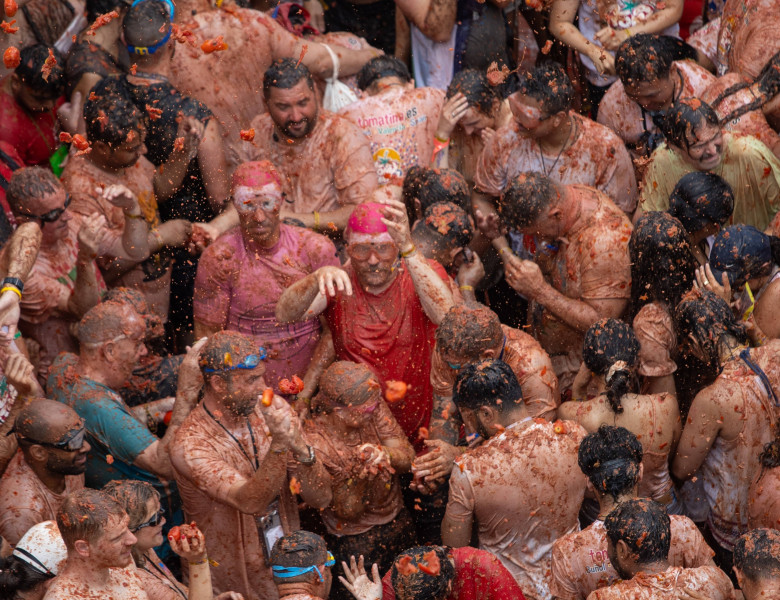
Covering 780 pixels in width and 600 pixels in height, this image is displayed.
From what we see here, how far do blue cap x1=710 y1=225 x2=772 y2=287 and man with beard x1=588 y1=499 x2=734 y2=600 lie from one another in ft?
6.50

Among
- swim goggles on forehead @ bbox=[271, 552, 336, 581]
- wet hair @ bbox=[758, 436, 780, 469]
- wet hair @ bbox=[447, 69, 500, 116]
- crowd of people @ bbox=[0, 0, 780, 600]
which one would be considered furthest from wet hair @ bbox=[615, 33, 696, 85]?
swim goggles on forehead @ bbox=[271, 552, 336, 581]

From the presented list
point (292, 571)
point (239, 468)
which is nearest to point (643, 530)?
point (292, 571)

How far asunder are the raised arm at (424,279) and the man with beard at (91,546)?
2.40m

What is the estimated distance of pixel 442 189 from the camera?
303 inches

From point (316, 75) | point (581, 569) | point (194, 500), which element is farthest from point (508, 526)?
point (316, 75)

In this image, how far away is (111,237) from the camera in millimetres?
7824

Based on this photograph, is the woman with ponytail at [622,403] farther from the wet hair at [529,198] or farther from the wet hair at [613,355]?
the wet hair at [529,198]

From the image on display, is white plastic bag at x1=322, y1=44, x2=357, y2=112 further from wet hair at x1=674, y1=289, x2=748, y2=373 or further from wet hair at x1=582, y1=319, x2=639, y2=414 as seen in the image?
wet hair at x1=674, y1=289, x2=748, y2=373

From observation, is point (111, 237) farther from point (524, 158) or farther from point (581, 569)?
point (581, 569)

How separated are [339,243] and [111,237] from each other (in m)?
1.69

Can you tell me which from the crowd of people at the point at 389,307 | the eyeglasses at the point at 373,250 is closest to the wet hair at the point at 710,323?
the crowd of people at the point at 389,307

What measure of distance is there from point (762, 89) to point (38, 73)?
17.7 ft

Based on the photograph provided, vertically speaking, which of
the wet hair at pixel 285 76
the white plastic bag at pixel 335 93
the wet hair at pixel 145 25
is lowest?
the white plastic bag at pixel 335 93

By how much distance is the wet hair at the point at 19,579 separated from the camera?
214 inches
